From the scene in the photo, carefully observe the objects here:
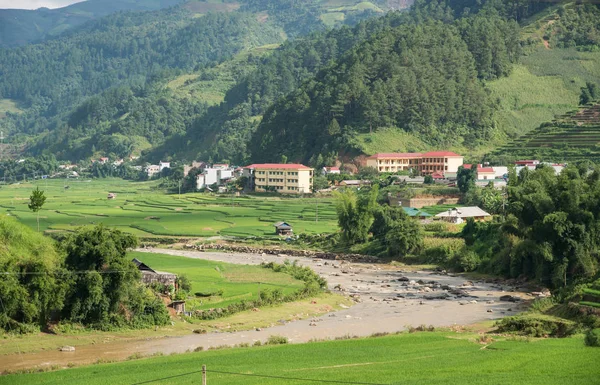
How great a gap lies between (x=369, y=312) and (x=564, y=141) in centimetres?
5464

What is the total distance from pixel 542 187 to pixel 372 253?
14751mm

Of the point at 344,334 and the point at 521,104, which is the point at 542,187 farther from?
the point at 521,104

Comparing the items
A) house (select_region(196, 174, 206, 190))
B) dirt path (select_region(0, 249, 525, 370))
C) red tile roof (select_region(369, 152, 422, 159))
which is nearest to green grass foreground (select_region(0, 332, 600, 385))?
dirt path (select_region(0, 249, 525, 370))

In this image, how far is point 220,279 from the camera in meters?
41.6

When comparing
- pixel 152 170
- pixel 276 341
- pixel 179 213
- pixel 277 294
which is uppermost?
pixel 152 170

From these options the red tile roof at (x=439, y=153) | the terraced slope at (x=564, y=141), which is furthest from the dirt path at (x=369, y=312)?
the red tile roof at (x=439, y=153)

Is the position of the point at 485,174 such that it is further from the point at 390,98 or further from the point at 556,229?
the point at 556,229

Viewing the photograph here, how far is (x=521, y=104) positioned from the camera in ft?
347

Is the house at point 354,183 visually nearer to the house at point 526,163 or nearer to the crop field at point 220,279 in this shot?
the house at point 526,163

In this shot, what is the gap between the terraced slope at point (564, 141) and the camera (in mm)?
81456

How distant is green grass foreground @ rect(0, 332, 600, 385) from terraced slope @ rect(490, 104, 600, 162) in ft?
182

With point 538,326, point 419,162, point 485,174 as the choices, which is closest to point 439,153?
point 419,162

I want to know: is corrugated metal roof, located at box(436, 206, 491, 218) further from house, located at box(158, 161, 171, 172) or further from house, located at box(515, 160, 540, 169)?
house, located at box(158, 161, 171, 172)

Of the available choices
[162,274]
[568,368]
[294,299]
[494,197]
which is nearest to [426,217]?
[494,197]
